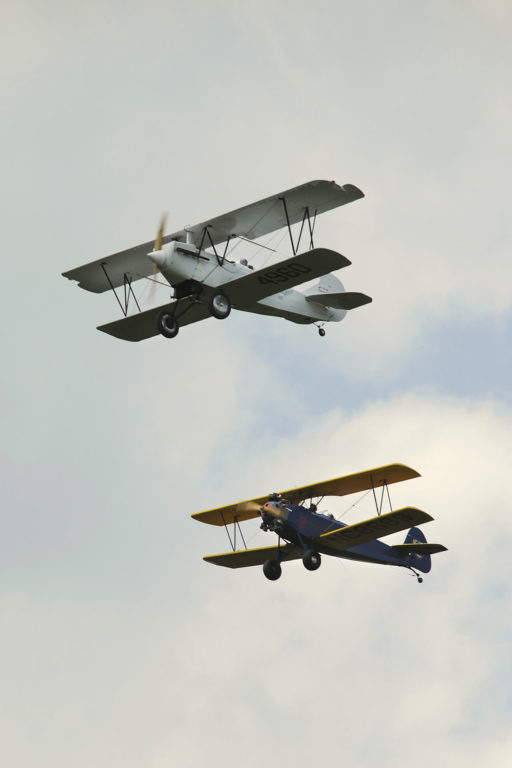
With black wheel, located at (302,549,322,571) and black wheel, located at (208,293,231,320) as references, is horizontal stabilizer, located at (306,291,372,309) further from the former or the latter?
black wheel, located at (302,549,322,571)

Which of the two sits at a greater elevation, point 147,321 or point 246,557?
point 147,321

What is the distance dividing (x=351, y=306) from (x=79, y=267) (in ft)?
23.2

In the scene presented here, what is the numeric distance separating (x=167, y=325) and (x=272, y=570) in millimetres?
6659

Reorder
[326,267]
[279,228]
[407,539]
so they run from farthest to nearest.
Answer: [407,539] → [279,228] → [326,267]

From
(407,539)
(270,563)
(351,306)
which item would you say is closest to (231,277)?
(351,306)

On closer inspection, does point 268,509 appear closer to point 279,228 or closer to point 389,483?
point 389,483

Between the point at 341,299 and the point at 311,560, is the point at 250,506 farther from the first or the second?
the point at 341,299

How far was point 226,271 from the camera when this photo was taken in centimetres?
3572

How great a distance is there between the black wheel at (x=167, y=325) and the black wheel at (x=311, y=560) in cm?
625

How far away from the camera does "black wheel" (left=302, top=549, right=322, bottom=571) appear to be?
120ft

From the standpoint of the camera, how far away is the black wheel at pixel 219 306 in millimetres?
35156

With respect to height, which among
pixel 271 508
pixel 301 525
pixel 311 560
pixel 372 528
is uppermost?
pixel 271 508

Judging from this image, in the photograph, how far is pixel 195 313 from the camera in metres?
37.2

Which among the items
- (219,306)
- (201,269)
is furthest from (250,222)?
(219,306)
